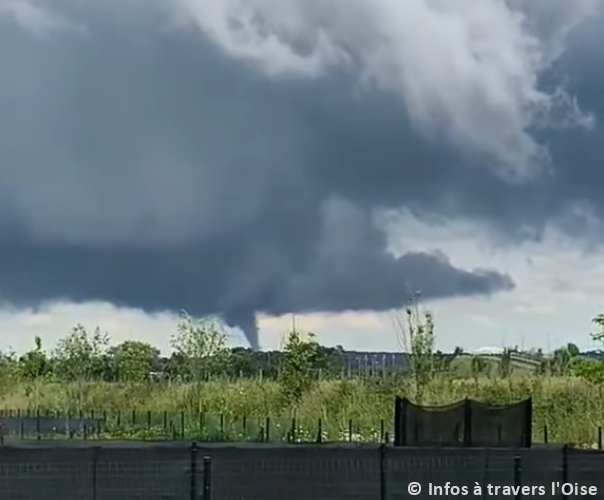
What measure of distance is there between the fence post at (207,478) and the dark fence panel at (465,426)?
7.03 m

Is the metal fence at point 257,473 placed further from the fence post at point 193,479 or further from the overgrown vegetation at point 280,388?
the overgrown vegetation at point 280,388

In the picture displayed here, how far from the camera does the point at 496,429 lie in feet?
71.6

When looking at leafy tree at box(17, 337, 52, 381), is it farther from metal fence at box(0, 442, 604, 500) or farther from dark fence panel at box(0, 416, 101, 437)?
metal fence at box(0, 442, 604, 500)

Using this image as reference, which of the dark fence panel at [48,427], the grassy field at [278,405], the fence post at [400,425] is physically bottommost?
the dark fence panel at [48,427]

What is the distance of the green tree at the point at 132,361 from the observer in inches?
2222

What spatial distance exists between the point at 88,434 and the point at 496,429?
1497 centimetres

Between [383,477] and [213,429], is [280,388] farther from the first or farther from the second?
[383,477]

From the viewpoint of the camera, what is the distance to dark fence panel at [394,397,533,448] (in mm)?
21453

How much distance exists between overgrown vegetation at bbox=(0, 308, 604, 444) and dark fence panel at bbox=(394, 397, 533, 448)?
791 cm

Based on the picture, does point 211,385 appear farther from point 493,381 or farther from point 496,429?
point 496,429

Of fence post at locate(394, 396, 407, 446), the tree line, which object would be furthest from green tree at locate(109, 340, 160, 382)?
fence post at locate(394, 396, 407, 446)

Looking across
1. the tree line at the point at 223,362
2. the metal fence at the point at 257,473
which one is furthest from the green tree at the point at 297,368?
the metal fence at the point at 257,473

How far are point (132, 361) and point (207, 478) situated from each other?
4425 cm

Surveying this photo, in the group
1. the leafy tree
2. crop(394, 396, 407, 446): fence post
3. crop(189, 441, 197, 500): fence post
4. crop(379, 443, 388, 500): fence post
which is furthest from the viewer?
the leafy tree
